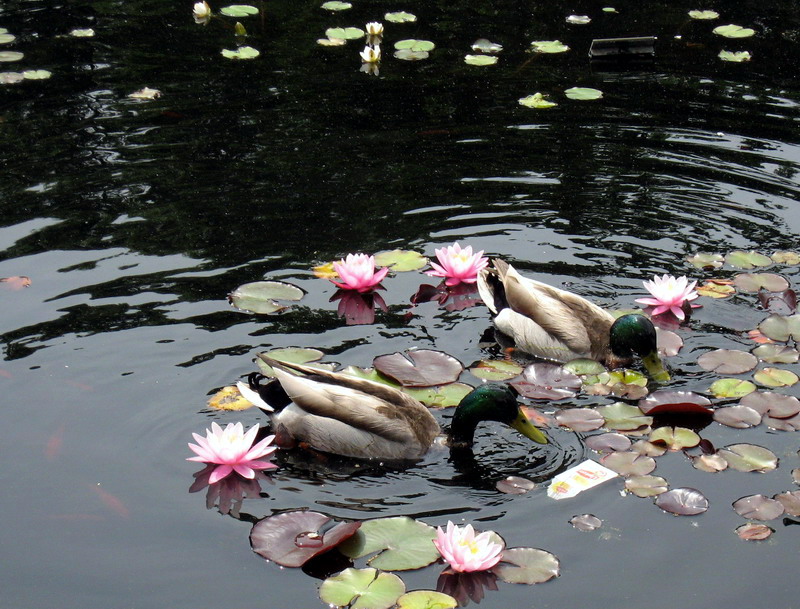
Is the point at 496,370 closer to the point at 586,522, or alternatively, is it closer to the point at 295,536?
the point at 586,522

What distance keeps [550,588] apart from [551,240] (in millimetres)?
3457

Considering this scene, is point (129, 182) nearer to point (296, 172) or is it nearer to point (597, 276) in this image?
point (296, 172)

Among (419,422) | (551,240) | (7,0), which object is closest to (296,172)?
(551,240)

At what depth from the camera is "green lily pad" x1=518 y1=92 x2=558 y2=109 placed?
9039 millimetres

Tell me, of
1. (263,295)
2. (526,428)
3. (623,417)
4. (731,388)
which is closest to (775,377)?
(731,388)

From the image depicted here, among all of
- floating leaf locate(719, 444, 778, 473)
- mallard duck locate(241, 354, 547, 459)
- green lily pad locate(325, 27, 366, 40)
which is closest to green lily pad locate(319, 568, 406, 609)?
mallard duck locate(241, 354, 547, 459)

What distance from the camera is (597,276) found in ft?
21.9

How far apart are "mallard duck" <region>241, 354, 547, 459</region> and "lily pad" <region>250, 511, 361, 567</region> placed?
0.66 m

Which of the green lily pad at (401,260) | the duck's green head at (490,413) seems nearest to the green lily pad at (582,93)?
the green lily pad at (401,260)

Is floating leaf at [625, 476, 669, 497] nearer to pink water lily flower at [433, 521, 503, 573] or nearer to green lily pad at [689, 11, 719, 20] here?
pink water lily flower at [433, 521, 503, 573]

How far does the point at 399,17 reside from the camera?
11.3 meters

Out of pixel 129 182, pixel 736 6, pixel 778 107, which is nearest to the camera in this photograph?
pixel 129 182

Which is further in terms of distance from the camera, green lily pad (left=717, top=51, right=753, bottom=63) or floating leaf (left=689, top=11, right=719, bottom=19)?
floating leaf (left=689, top=11, right=719, bottom=19)

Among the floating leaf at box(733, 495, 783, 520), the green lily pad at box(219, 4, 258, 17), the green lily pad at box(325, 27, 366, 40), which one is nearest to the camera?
the floating leaf at box(733, 495, 783, 520)
